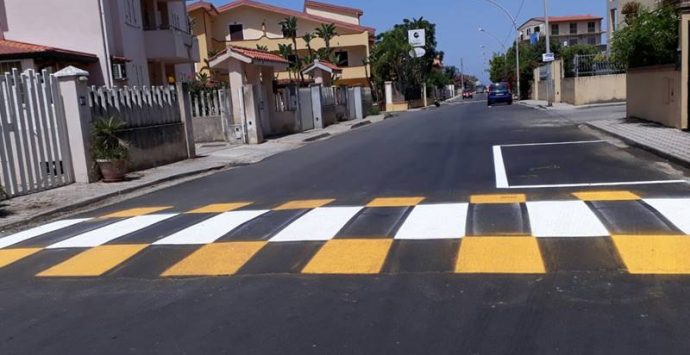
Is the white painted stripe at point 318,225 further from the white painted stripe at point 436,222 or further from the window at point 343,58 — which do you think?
the window at point 343,58

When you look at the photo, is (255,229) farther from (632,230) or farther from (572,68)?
(572,68)

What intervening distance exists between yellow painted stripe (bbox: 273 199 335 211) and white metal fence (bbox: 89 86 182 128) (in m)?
6.48

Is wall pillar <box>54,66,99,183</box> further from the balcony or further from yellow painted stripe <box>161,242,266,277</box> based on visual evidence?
the balcony

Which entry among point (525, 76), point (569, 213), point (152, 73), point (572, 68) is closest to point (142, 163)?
point (569, 213)

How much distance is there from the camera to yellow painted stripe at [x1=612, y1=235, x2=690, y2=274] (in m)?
5.37

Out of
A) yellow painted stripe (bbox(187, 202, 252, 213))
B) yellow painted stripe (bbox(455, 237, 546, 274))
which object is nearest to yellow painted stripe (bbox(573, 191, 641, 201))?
yellow painted stripe (bbox(455, 237, 546, 274))

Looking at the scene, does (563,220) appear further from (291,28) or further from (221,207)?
(291,28)

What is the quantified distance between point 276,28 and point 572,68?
98.1ft

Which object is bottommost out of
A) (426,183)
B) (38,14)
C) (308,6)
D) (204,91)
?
(426,183)

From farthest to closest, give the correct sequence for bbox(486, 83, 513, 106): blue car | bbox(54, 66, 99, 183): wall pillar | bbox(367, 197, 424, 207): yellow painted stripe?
bbox(486, 83, 513, 106): blue car, bbox(54, 66, 99, 183): wall pillar, bbox(367, 197, 424, 207): yellow painted stripe

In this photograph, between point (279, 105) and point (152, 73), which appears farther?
point (152, 73)

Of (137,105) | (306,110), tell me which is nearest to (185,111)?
(137,105)

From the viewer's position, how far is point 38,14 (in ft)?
79.9

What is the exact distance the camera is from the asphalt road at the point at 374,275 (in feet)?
14.3
